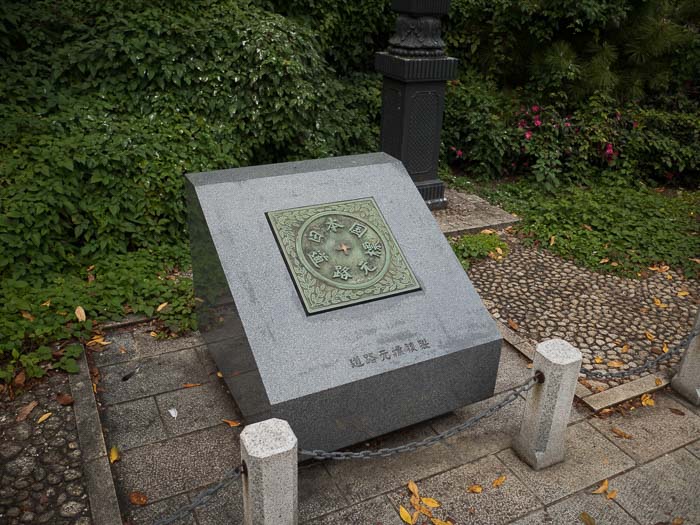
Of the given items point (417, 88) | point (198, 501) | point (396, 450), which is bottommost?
point (396, 450)

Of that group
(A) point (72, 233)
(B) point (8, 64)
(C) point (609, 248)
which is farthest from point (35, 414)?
(C) point (609, 248)

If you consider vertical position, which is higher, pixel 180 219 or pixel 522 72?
pixel 522 72

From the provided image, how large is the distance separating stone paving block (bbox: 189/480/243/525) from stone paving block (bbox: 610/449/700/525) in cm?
203

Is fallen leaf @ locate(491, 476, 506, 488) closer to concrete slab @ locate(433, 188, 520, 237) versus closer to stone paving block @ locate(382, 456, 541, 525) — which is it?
stone paving block @ locate(382, 456, 541, 525)

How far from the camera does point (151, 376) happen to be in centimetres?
397

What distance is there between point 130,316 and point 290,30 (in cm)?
388

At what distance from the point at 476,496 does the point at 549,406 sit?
0.62 meters

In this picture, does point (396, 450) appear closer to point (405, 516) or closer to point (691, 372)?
point (405, 516)

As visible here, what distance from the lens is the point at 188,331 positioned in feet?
14.7

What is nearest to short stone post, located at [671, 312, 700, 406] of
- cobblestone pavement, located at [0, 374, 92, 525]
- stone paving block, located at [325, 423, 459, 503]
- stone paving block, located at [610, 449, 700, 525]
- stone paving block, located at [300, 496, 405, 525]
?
stone paving block, located at [610, 449, 700, 525]

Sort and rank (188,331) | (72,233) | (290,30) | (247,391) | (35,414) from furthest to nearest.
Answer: (290,30) < (72,233) < (188,331) < (35,414) < (247,391)

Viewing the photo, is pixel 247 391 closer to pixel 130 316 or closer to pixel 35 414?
pixel 35 414

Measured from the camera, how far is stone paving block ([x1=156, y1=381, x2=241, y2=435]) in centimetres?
355

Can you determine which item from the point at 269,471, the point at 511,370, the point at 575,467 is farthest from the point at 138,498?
the point at 511,370
